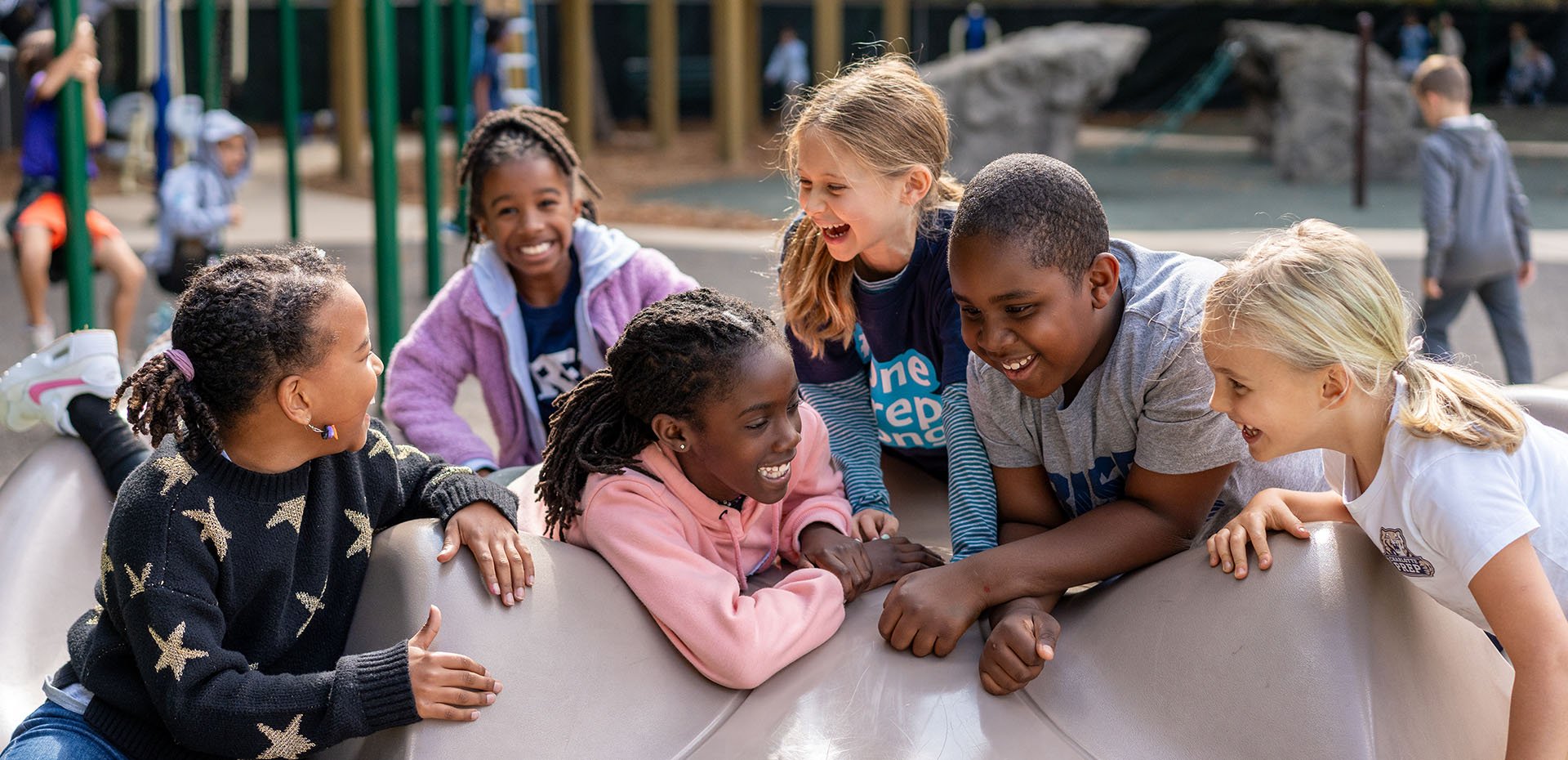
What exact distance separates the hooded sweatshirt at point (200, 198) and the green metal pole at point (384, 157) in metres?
1.31

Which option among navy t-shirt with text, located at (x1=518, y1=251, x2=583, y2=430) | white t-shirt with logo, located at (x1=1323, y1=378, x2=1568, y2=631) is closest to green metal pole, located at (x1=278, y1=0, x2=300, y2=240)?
navy t-shirt with text, located at (x1=518, y1=251, x2=583, y2=430)

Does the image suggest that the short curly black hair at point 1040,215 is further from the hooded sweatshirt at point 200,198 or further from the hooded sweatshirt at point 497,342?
the hooded sweatshirt at point 200,198

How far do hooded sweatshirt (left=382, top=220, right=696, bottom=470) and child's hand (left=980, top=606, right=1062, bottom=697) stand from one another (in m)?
1.28

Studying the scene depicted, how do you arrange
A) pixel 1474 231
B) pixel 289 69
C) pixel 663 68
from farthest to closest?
1. pixel 663 68
2. pixel 289 69
3. pixel 1474 231

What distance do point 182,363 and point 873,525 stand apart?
1239 millimetres

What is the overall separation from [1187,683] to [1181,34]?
17.8 meters

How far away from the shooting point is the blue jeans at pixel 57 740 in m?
2.14

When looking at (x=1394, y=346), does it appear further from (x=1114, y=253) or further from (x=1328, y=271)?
(x=1114, y=253)

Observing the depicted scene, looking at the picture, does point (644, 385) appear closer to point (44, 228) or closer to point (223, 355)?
point (223, 355)

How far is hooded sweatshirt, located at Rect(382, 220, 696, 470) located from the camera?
3.28 meters

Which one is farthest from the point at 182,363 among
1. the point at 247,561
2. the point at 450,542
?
the point at 450,542

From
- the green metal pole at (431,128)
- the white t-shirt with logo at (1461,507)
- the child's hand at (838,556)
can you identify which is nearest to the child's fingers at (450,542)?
the child's hand at (838,556)

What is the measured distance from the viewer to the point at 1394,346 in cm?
213

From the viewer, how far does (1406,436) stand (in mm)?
2088
